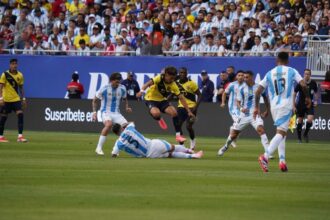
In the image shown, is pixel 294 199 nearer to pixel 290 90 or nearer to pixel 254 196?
pixel 254 196

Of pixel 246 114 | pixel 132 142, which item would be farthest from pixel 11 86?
pixel 132 142

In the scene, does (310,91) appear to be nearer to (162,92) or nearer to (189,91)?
(189,91)

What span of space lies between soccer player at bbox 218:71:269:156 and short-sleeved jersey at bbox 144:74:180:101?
5.77 feet

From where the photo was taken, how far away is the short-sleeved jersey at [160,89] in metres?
25.9

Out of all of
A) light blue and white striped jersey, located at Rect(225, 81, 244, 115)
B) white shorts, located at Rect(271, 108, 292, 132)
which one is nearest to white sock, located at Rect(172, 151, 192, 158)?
light blue and white striped jersey, located at Rect(225, 81, 244, 115)

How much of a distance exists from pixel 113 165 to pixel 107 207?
7390 millimetres

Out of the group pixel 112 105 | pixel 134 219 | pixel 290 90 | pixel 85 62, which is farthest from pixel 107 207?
pixel 85 62

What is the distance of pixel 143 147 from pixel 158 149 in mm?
355

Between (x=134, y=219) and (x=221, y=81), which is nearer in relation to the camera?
(x=134, y=219)

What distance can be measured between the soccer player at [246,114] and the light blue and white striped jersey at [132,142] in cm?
280

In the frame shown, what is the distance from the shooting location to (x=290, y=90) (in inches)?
773

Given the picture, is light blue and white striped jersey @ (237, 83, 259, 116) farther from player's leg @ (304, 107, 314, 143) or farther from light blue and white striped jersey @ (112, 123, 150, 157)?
player's leg @ (304, 107, 314, 143)

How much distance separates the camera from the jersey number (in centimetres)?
1959

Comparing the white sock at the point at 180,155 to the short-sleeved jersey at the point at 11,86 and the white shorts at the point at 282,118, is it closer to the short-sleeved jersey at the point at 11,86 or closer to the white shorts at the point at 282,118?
the white shorts at the point at 282,118
